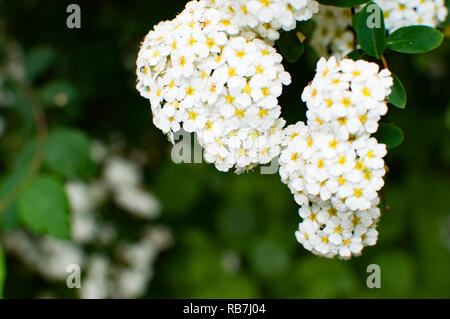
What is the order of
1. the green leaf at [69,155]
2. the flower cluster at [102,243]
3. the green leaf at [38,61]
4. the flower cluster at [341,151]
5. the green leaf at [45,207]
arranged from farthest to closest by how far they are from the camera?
the flower cluster at [102,243], the green leaf at [38,61], the green leaf at [69,155], the green leaf at [45,207], the flower cluster at [341,151]

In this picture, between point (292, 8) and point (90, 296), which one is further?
point (90, 296)

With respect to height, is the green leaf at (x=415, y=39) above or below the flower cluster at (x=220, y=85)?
above

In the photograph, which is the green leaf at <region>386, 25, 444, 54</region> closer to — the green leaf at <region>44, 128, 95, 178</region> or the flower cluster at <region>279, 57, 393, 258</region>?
the flower cluster at <region>279, 57, 393, 258</region>

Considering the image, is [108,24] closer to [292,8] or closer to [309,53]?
[309,53]

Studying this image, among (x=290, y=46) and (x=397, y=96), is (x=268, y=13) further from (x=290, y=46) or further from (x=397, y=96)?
(x=397, y=96)

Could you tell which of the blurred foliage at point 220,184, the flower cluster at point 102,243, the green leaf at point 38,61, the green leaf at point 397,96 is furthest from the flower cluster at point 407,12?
the flower cluster at point 102,243

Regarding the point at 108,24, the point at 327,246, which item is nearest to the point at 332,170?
the point at 327,246

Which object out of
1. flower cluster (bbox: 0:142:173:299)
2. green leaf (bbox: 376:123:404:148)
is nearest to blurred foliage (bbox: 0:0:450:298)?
flower cluster (bbox: 0:142:173:299)

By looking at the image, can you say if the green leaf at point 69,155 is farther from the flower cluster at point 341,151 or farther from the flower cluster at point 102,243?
the flower cluster at point 341,151
